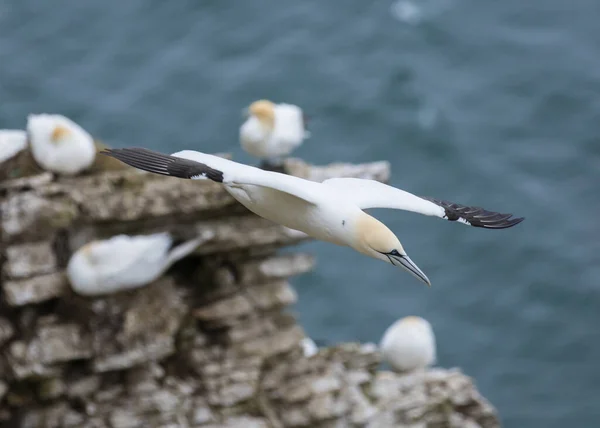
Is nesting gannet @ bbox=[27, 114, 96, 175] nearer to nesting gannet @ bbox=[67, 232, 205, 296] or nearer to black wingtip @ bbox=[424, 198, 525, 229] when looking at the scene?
nesting gannet @ bbox=[67, 232, 205, 296]

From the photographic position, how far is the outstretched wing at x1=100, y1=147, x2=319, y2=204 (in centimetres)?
727

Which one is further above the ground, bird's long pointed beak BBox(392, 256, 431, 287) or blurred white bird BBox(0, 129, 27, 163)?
blurred white bird BBox(0, 129, 27, 163)

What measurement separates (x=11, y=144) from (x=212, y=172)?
5.59 meters

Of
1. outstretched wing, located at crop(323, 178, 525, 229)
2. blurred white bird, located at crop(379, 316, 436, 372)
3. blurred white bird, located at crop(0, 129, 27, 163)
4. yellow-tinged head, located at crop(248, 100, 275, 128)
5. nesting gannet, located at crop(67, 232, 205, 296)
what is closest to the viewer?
outstretched wing, located at crop(323, 178, 525, 229)

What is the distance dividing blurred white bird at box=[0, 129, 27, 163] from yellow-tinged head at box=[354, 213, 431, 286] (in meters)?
5.92

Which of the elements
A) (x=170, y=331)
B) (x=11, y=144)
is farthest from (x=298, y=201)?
(x=11, y=144)

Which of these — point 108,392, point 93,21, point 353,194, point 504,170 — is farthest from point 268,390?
point 93,21

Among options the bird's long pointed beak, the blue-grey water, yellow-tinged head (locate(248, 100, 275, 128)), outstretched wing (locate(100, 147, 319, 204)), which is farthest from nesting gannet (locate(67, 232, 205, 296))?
the blue-grey water

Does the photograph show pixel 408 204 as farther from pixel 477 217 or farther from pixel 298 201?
pixel 298 201

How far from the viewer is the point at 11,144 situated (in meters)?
12.3

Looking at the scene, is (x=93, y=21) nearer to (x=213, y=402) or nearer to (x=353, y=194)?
(x=213, y=402)

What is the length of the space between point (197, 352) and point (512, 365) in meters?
9.67

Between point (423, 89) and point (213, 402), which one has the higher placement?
point (423, 89)

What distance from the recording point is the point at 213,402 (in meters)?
12.3
